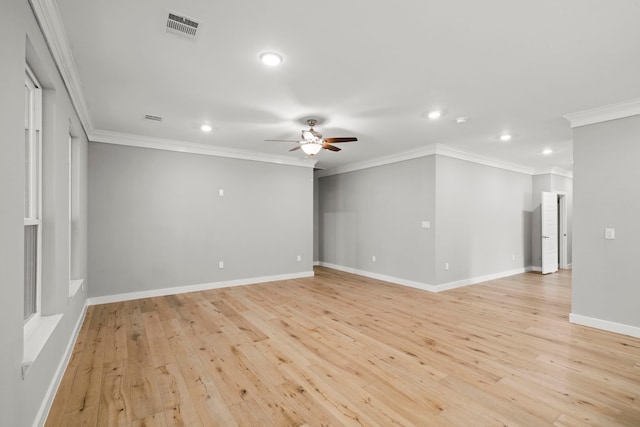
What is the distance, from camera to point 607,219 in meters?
3.59

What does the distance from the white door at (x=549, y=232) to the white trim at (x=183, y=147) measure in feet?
18.4

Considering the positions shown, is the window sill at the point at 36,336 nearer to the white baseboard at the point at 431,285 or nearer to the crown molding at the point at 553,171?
the white baseboard at the point at 431,285

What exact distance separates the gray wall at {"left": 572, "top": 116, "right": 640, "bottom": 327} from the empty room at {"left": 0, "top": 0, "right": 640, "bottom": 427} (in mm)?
23

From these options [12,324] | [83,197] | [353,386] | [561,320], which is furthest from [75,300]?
[561,320]

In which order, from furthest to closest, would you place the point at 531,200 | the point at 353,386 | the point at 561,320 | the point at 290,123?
1. the point at 531,200
2. the point at 290,123
3. the point at 561,320
4. the point at 353,386

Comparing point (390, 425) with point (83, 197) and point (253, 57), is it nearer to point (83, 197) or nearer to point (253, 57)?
point (253, 57)

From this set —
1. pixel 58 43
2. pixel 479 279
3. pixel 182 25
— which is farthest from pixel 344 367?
pixel 479 279

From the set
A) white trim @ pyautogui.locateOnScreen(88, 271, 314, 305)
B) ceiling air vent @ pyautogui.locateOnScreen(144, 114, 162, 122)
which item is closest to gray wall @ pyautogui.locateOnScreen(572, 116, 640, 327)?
white trim @ pyautogui.locateOnScreen(88, 271, 314, 305)

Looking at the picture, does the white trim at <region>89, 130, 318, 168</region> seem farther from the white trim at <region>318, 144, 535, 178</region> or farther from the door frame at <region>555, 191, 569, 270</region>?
the door frame at <region>555, 191, 569, 270</region>

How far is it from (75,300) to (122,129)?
8.34 ft

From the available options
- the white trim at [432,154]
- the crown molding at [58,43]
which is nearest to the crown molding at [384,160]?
the white trim at [432,154]

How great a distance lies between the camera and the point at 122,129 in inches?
178

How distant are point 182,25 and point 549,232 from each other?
8363 mm

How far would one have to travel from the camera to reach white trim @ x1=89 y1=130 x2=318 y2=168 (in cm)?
467
